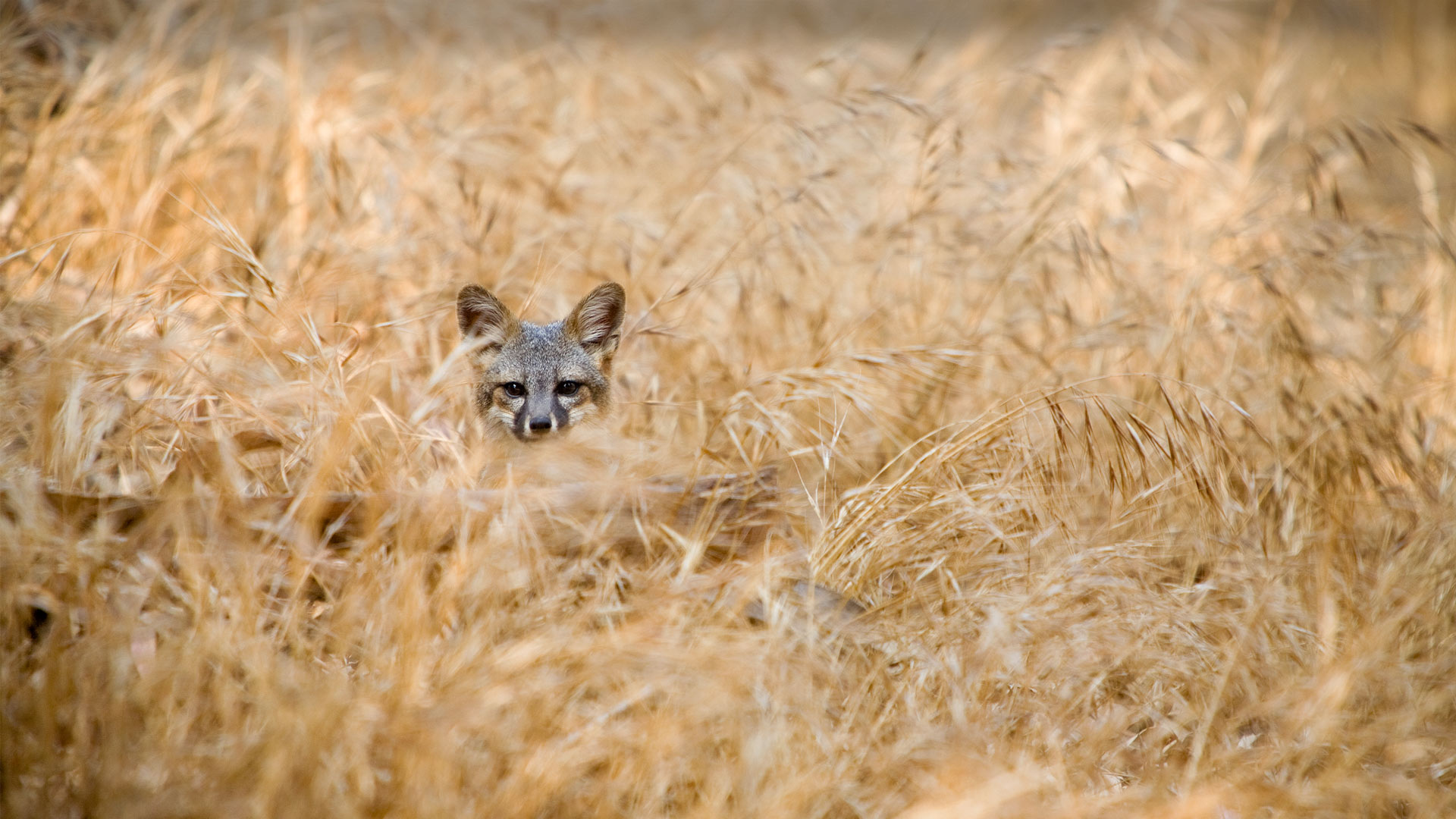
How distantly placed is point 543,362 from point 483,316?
0.24 m

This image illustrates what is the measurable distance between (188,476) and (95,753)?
2.03 feet

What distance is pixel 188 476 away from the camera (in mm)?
2139

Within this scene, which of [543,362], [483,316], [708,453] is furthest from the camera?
[543,362]

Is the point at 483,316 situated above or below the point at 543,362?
above

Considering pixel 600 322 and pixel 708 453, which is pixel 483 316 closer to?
pixel 600 322

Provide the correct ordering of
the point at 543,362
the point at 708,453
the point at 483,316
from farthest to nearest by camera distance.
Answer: the point at 543,362
the point at 483,316
the point at 708,453

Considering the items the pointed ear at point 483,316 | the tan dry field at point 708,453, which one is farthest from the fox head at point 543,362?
the tan dry field at point 708,453

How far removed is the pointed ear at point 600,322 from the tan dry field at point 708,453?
174 mm

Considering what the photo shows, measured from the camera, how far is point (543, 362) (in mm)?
3275

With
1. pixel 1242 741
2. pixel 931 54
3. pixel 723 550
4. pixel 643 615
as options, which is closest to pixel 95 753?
pixel 643 615

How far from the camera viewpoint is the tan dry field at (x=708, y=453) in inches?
70.1

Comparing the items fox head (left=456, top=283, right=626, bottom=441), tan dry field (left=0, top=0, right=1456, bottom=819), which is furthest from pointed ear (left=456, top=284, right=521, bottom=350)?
tan dry field (left=0, top=0, right=1456, bottom=819)

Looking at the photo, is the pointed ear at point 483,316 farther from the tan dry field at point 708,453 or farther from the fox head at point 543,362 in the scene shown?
the tan dry field at point 708,453

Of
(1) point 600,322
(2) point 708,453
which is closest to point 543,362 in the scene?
(1) point 600,322
